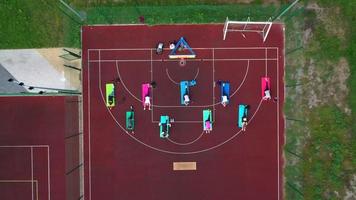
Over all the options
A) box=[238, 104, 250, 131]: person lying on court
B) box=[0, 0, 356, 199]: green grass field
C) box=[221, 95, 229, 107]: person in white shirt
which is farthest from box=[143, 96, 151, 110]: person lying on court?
box=[238, 104, 250, 131]: person lying on court

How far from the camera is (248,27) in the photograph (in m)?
20.4

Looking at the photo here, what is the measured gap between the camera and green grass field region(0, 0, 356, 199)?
20500 millimetres

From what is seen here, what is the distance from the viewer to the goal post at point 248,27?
19719 millimetres

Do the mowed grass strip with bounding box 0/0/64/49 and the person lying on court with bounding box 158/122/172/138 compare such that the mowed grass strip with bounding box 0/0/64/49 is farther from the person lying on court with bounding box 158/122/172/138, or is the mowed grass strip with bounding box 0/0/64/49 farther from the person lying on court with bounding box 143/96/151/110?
the person lying on court with bounding box 158/122/172/138

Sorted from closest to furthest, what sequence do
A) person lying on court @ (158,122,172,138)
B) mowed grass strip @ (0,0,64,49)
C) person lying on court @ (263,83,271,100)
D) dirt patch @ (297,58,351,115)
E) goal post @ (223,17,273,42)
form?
goal post @ (223,17,273,42), person lying on court @ (263,83,271,100), dirt patch @ (297,58,351,115), person lying on court @ (158,122,172,138), mowed grass strip @ (0,0,64,49)

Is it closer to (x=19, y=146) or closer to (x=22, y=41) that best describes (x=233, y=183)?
(x=19, y=146)

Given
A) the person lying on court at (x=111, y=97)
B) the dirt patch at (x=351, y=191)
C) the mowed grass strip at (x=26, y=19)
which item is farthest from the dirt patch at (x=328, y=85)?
the mowed grass strip at (x=26, y=19)

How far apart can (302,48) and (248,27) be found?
2.84m

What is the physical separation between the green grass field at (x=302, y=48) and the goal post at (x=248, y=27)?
584 millimetres

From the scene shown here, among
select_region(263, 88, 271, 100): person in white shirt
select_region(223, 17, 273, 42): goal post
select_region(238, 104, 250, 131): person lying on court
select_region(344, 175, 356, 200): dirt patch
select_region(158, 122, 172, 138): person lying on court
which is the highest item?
select_region(223, 17, 273, 42): goal post

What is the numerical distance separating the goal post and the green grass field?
584mm

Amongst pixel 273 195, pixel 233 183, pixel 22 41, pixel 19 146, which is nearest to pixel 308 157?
pixel 273 195

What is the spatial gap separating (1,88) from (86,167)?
5.74m

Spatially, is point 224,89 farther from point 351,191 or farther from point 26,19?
point 26,19
